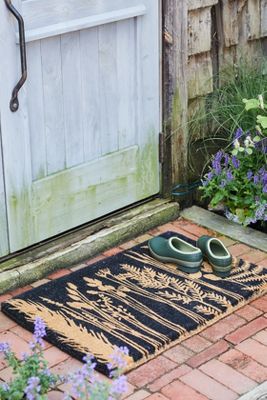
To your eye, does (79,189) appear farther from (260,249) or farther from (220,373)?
(220,373)

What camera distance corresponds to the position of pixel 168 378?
3.73 m

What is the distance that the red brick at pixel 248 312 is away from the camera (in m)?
4.17

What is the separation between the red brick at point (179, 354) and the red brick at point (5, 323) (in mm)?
692

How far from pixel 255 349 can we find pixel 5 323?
3.53 feet

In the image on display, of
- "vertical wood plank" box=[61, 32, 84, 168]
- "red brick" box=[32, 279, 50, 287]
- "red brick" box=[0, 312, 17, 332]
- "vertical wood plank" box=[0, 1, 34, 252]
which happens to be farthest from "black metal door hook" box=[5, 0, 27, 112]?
"red brick" box=[0, 312, 17, 332]

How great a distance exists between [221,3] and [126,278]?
1592mm

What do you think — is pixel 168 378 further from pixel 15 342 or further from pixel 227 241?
pixel 227 241

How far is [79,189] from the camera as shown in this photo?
4613 millimetres

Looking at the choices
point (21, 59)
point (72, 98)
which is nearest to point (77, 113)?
point (72, 98)

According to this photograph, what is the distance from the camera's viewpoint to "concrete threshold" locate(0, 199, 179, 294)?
4.38 m

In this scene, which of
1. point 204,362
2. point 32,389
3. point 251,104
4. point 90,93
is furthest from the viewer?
point 251,104

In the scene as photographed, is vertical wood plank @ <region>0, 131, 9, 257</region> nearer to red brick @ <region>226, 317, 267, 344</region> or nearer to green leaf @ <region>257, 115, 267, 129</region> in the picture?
red brick @ <region>226, 317, 267, 344</region>

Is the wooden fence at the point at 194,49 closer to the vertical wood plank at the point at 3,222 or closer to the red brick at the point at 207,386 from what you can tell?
the vertical wood plank at the point at 3,222

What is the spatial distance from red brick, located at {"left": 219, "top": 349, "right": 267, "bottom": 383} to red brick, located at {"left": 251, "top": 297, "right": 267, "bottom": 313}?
38 cm
